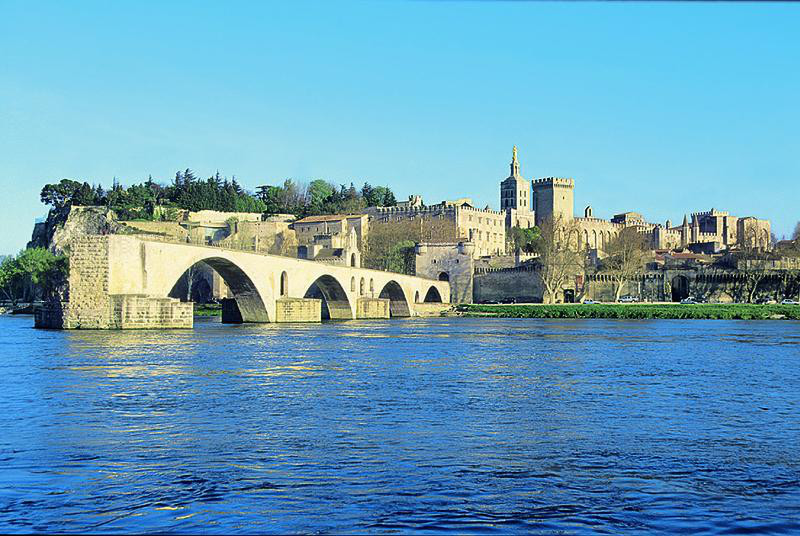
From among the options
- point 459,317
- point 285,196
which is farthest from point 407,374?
point 285,196

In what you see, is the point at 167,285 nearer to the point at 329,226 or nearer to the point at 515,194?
Answer: the point at 329,226

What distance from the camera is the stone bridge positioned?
3916cm

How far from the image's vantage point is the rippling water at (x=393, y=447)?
28.5ft

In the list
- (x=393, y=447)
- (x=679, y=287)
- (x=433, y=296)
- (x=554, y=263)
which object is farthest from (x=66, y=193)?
(x=393, y=447)

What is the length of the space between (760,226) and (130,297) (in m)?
135

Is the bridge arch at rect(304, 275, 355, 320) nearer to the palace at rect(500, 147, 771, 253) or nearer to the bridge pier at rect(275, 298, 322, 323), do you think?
the bridge pier at rect(275, 298, 322, 323)

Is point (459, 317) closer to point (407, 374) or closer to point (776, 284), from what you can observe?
point (776, 284)

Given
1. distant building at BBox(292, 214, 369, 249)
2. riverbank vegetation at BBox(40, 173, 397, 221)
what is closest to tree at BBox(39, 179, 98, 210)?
riverbank vegetation at BBox(40, 173, 397, 221)

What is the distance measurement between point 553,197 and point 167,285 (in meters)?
106

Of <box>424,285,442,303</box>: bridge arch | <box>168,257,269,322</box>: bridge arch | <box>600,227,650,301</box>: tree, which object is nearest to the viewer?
<box>168,257,269,322</box>: bridge arch

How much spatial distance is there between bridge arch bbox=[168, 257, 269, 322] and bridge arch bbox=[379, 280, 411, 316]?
28878mm

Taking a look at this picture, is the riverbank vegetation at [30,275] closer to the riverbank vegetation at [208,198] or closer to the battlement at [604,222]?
the riverbank vegetation at [208,198]

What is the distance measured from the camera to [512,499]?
30.7 feet

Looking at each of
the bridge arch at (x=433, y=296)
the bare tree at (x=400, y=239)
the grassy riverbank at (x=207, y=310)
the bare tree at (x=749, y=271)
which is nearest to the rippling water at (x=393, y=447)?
the grassy riverbank at (x=207, y=310)
